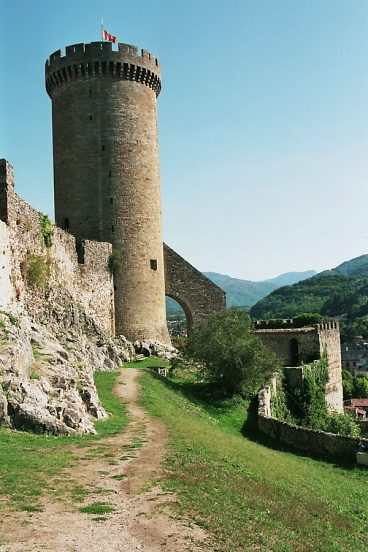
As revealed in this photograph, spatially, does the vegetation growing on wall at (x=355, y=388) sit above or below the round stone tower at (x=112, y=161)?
below

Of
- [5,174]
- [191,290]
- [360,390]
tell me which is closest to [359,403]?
Result: [360,390]

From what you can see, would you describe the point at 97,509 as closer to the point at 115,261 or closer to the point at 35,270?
the point at 35,270

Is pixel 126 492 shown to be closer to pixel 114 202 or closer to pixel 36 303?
pixel 36 303

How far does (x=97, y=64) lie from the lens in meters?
33.3

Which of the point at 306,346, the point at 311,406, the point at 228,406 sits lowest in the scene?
the point at 311,406

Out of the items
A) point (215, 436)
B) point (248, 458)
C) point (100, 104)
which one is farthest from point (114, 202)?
point (248, 458)

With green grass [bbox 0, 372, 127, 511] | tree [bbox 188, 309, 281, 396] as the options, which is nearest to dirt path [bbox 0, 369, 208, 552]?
green grass [bbox 0, 372, 127, 511]

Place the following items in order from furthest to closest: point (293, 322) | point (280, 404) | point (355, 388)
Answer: point (355, 388), point (293, 322), point (280, 404)

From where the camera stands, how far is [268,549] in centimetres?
856

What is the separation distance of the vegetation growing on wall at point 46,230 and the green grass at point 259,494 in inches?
333

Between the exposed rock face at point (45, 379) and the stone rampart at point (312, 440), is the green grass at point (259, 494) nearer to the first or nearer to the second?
the stone rampart at point (312, 440)

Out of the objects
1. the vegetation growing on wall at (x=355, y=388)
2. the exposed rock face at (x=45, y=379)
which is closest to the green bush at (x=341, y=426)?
the exposed rock face at (x=45, y=379)

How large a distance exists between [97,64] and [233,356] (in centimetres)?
1881

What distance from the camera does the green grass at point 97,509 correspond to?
891 cm
